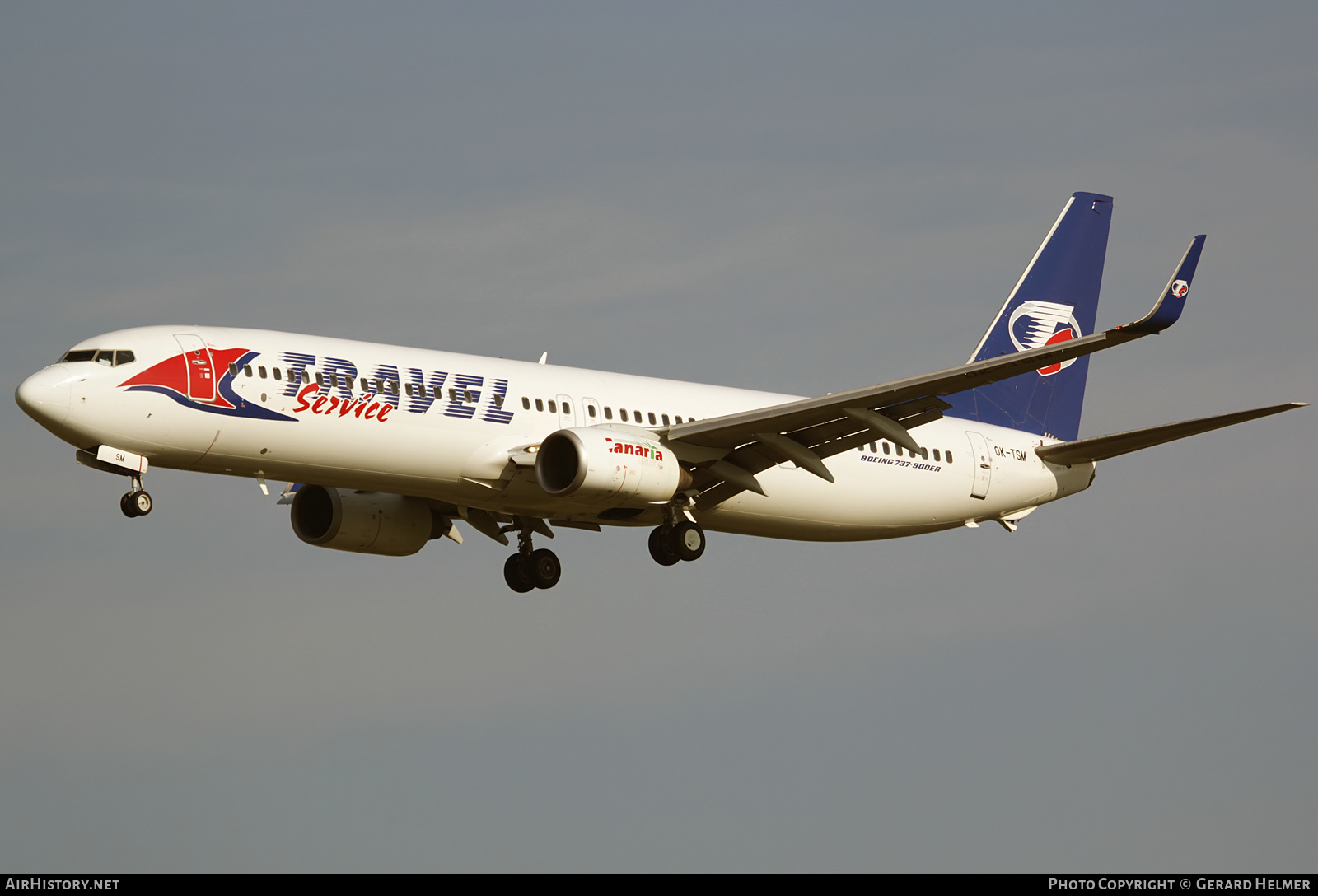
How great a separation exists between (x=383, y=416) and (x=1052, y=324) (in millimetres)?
22368

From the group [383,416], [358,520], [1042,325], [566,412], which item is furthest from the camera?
[1042,325]

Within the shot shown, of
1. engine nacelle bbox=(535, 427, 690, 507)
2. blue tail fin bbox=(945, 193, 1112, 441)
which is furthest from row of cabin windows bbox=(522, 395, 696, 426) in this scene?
blue tail fin bbox=(945, 193, 1112, 441)

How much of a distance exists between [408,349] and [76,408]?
23.4 ft

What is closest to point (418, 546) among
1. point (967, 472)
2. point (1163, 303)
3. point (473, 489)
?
point (473, 489)

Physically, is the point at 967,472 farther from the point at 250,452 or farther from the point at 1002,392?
the point at 250,452

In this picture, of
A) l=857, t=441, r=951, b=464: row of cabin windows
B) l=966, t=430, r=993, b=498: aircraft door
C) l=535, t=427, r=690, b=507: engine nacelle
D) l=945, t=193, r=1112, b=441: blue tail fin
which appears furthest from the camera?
l=945, t=193, r=1112, b=441: blue tail fin

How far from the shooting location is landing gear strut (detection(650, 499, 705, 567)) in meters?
41.4

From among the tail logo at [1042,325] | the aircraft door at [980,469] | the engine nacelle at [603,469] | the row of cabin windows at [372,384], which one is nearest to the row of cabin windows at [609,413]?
the engine nacelle at [603,469]

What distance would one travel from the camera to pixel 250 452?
3641 cm

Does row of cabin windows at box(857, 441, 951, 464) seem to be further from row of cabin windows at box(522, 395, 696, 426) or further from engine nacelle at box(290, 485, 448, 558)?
engine nacelle at box(290, 485, 448, 558)

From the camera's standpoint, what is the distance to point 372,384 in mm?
37312

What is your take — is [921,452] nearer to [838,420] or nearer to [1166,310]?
[838,420]

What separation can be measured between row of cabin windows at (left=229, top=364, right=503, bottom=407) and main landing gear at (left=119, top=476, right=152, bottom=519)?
9.60ft

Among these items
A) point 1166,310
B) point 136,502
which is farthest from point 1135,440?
point 136,502
